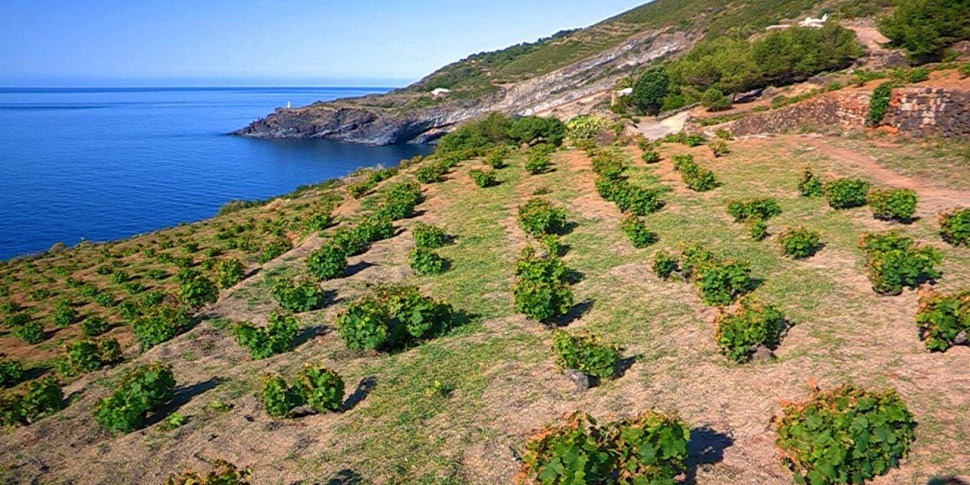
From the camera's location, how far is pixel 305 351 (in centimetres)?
1553

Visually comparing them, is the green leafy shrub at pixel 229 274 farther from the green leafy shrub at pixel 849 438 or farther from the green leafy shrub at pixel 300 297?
the green leafy shrub at pixel 849 438

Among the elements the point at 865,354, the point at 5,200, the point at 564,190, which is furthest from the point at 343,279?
the point at 5,200

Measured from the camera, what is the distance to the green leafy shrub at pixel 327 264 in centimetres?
2127

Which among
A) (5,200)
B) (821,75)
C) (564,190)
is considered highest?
(821,75)

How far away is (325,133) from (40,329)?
144m

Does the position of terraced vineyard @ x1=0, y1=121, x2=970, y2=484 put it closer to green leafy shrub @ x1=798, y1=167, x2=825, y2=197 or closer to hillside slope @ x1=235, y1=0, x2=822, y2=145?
green leafy shrub @ x1=798, y1=167, x2=825, y2=197

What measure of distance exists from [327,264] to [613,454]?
1603cm

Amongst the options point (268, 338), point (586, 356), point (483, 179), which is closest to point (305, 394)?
point (268, 338)

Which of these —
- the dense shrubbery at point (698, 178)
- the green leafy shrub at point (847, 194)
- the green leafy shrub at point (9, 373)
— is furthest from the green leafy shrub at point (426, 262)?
the green leafy shrub at point (847, 194)

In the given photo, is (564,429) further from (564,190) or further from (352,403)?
(564,190)

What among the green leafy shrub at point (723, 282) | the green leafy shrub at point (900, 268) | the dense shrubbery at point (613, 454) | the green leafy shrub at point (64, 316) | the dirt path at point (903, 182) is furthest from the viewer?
the green leafy shrub at point (64, 316)

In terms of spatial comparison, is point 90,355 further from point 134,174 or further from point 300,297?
point 134,174

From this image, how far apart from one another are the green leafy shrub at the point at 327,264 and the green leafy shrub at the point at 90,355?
23.4ft

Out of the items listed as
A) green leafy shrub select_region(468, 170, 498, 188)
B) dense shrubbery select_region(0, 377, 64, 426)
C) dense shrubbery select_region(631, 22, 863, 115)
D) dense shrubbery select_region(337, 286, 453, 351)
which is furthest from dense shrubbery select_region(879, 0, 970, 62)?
dense shrubbery select_region(0, 377, 64, 426)
